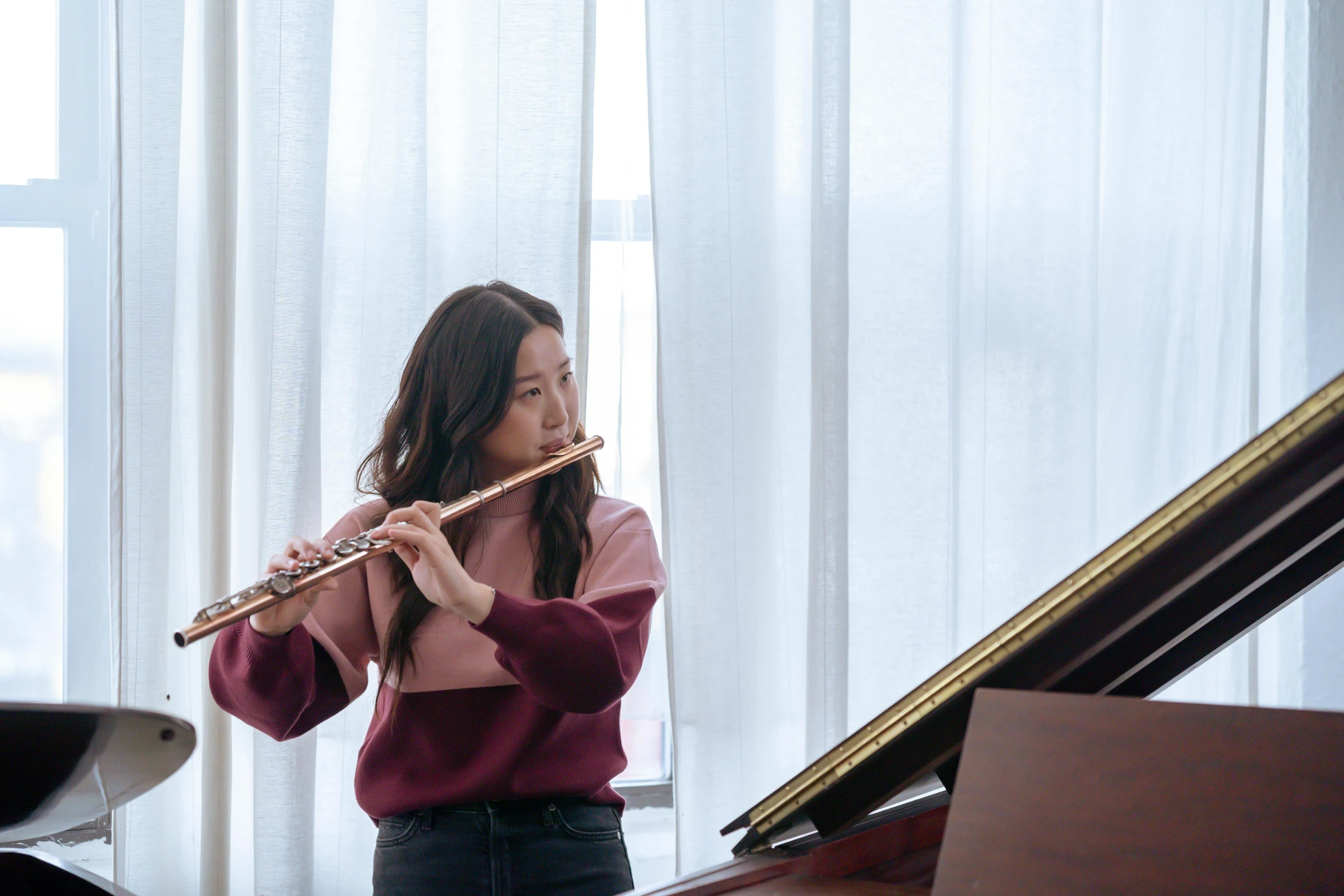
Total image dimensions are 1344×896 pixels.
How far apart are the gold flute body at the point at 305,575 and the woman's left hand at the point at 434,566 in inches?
1.0

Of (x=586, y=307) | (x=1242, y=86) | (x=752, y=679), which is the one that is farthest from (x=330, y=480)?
(x=1242, y=86)

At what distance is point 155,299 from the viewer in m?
1.54

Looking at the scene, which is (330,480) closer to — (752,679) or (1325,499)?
(752,679)

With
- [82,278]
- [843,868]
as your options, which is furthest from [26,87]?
[843,868]

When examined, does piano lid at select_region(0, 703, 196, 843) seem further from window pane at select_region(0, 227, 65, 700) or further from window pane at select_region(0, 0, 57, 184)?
window pane at select_region(0, 0, 57, 184)

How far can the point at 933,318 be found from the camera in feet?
5.82

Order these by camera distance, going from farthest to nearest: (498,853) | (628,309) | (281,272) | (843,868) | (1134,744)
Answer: (628,309) < (281,272) < (498,853) < (843,868) < (1134,744)

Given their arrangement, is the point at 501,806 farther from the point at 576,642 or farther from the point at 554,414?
the point at 554,414

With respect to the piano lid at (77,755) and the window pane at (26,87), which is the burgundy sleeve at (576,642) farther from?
the window pane at (26,87)

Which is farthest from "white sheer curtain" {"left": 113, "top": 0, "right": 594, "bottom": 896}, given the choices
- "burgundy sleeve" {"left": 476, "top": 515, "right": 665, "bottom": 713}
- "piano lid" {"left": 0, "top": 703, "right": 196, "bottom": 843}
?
"piano lid" {"left": 0, "top": 703, "right": 196, "bottom": 843}

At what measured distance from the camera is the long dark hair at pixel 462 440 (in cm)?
125

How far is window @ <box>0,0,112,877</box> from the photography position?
5.30 feet

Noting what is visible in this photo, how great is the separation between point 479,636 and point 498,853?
24 cm

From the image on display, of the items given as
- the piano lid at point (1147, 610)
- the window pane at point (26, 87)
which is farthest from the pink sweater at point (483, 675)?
the window pane at point (26, 87)
